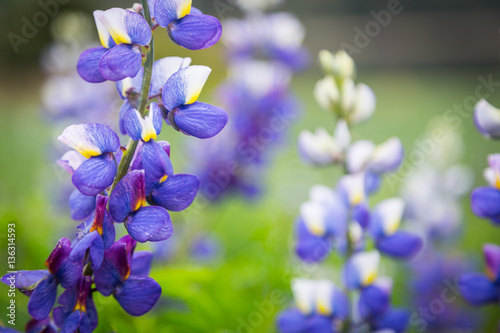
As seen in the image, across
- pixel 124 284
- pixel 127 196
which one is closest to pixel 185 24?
pixel 127 196

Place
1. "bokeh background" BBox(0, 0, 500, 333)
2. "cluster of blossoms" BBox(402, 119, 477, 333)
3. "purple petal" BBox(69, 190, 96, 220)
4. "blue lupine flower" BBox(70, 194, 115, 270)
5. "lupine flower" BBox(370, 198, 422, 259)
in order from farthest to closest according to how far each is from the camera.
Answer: "cluster of blossoms" BBox(402, 119, 477, 333) → "bokeh background" BBox(0, 0, 500, 333) → "lupine flower" BBox(370, 198, 422, 259) → "purple petal" BBox(69, 190, 96, 220) → "blue lupine flower" BBox(70, 194, 115, 270)

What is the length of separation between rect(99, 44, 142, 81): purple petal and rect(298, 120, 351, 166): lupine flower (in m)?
0.42

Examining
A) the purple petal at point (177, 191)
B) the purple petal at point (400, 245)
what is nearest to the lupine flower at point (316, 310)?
the purple petal at point (400, 245)

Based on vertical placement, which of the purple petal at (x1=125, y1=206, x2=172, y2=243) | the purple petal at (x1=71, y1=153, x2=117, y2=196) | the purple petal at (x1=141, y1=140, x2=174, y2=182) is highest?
the purple petal at (x1=141, y1=140, x2=174, y2=182)

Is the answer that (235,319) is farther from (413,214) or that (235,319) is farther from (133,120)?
(413,214)

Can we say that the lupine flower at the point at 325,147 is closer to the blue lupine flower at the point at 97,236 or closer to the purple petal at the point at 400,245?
the purple petal at the point at 400,245

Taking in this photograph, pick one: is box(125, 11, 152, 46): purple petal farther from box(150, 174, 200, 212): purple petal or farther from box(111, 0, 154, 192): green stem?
box(150, 174, 200, 212): purple petal

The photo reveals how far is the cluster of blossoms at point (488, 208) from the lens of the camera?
0.75m

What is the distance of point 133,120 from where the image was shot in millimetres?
593

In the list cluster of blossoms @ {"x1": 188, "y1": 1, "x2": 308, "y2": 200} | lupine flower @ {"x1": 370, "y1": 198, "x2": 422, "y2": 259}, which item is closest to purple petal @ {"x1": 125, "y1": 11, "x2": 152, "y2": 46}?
lupine flower @ {"x1": 370, "y1": 198, "x2": 422, "y2": 259}

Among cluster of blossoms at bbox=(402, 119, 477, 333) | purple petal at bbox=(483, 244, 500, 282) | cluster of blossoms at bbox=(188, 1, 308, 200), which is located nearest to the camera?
purple petal at bbox=(483, 244, 500, 282)

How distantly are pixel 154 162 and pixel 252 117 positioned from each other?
39.6 inches

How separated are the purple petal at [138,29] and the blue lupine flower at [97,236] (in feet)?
0.62

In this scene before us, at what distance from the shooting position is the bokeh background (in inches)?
43.0
